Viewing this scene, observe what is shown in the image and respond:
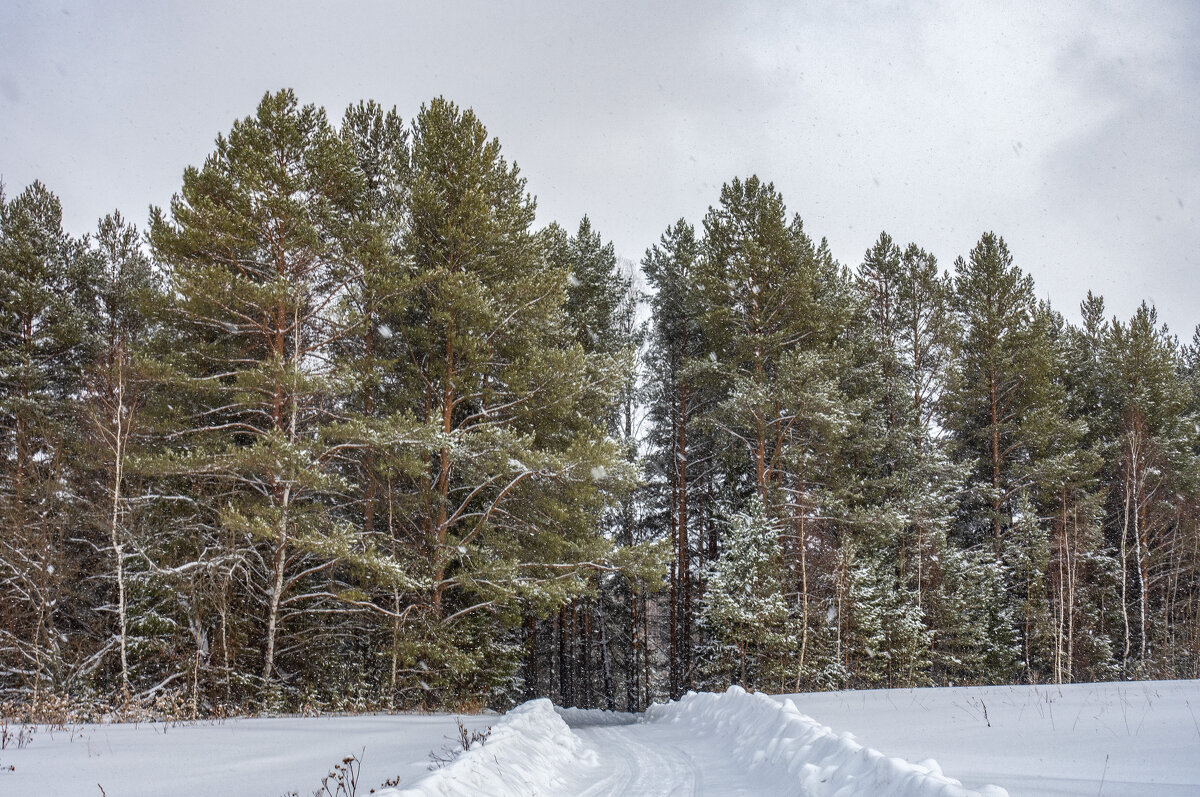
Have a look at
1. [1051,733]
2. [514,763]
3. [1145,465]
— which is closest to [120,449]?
[514,763]

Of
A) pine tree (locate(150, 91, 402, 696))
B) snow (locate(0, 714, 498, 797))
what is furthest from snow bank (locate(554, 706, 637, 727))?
snow (locate(0, 714, 498, 797))

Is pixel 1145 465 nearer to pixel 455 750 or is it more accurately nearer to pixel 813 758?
pixel 813 758

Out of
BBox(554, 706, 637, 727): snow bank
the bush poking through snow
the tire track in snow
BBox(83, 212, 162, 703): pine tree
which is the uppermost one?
BBox(83, 212, 162, 703): pine tree

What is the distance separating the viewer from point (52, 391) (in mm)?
17109

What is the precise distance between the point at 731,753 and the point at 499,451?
25.0 feet

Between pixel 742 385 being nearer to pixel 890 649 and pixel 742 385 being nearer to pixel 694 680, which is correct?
pixel 890 649

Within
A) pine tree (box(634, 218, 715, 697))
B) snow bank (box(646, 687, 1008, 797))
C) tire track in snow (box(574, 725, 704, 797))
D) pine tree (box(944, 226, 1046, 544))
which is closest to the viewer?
snow bank (box(646, 687, 1008, 797))

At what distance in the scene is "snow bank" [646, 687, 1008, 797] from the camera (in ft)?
12.1

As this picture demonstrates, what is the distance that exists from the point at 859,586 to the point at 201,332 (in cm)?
1648

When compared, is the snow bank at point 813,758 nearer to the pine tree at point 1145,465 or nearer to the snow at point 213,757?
the snow at point 213,757

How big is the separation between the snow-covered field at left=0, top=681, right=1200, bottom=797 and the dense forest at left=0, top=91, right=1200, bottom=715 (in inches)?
140

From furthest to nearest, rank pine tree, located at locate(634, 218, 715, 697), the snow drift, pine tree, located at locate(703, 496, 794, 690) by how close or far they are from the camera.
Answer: pine tree, located at locate(634, 218, 715, 697)
pine tree, located at locate(703, 496, 794, 690)
the snow drift

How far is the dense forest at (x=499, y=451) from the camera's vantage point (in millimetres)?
12344

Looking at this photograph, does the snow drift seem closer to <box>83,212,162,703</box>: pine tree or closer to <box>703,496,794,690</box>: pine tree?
<box>703,496,794,690</box>: pine tree
